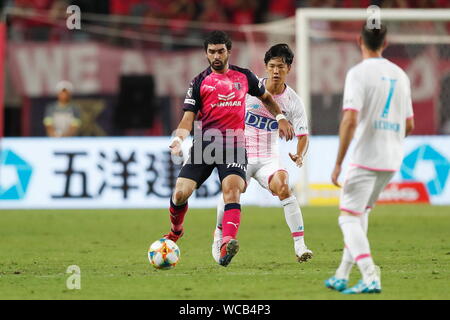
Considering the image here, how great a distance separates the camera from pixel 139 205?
1656 centimetres

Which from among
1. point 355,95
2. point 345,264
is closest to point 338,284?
point 345,264

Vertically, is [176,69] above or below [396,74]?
above

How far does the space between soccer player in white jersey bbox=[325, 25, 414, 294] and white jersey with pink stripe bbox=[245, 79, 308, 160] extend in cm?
274

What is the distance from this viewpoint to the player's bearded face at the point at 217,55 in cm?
857

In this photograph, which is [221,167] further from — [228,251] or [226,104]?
[228,251]

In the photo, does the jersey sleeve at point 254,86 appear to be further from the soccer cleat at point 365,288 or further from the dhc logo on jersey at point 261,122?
the soccer cleat at point 365,288

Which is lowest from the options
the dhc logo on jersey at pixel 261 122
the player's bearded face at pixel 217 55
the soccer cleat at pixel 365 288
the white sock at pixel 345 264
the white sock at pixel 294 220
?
the soccer cleat at pixel 365 288

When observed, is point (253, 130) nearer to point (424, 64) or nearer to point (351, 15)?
point (351, 15)

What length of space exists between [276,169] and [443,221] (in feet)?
16.8

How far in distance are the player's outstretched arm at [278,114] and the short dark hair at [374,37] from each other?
7.35 ft

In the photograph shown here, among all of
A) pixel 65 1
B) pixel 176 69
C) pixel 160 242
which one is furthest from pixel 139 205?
pixel 160 242

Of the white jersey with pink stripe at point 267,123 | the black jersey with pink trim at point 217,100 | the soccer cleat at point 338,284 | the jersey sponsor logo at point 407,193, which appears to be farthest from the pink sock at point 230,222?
the jersey sponsor logo at point 407,193

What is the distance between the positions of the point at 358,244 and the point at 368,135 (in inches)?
29.7

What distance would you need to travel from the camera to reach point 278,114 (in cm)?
920
